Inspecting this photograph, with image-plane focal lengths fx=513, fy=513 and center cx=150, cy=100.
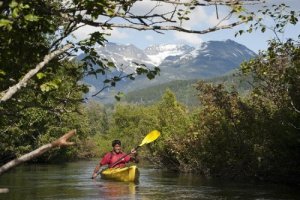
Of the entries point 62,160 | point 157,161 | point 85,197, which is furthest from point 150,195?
point 62,160

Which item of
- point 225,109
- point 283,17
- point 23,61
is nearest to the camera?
point 23,61

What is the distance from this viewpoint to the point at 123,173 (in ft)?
81.7

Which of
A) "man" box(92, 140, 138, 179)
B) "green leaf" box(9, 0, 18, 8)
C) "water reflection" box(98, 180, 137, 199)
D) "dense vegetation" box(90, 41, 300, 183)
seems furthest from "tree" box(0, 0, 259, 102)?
"man" box(92, 140, 138, 179)

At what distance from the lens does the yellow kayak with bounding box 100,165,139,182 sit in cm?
2472

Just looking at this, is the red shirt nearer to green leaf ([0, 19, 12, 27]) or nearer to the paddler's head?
the paddler's head

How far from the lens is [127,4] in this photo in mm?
6125

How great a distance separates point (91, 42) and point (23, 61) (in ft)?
2.95

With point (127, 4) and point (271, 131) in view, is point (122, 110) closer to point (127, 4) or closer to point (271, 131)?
point (271, 131)

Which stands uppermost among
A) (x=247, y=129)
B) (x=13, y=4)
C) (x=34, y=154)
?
(x=247, y=129)

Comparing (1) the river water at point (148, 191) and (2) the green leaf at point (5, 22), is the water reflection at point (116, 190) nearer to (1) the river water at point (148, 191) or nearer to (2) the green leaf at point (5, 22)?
(1) the river water at point (148, 191)

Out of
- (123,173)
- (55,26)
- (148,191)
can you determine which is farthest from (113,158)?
(55,26)

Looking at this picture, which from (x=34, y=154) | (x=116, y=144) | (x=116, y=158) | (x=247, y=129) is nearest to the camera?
(x=34, y=154)

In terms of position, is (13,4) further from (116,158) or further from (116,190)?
(116,158)

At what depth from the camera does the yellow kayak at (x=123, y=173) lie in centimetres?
2472
